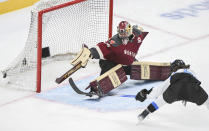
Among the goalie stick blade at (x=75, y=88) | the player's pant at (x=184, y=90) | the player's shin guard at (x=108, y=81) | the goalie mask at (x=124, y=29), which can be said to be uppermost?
the goalie mask at (x=124, y=29)

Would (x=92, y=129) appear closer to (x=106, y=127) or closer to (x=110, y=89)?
(x=106, y=127)

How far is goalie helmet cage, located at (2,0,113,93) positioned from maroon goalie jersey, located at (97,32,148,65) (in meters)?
0.61

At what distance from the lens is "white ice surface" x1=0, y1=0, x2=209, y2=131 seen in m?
5.26

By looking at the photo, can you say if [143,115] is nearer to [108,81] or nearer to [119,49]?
[108,81]

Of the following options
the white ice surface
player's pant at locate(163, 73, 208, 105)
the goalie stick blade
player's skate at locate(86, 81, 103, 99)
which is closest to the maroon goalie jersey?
player's skate at locate(86, 81, 103, 99)

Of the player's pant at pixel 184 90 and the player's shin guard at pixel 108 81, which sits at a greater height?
the player's pant at pixel 184 90

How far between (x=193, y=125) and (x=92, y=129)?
0.87 meters

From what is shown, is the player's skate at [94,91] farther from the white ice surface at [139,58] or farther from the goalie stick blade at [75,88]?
the white ice surface at [139,58]

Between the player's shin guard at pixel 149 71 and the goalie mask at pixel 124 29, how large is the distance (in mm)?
443

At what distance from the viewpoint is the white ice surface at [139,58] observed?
5.26 m

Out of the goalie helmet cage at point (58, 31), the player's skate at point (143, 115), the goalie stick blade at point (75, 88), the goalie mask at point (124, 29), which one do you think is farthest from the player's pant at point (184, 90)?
the goalie helmet cage at point (58, 31)

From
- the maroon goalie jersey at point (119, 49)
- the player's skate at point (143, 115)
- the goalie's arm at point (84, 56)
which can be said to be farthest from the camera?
the maroon goalie jersey at point (119, 49)

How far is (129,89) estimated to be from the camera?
598cm

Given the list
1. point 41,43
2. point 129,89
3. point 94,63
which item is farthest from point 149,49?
point 41,43
